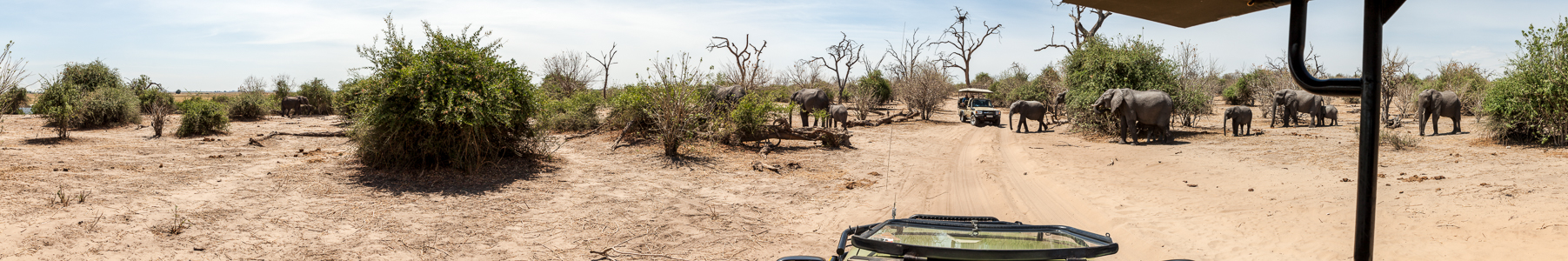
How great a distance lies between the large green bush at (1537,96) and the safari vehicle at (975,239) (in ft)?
44.3

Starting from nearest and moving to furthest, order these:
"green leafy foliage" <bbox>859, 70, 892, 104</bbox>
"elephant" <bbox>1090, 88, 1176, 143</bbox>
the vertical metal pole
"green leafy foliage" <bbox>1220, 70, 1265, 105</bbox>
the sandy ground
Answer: the vertical metal pole
the sandy ground
"elephant" <bbox>1090, 88, 1176, 143</bbox>
"green leafy foliage" <bbox>1220, 70, 1265, 105</bbox>
"green leafy foliage" <bbox>859, 70, 892, 104</bbox>

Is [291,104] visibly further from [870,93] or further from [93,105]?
[870,93]

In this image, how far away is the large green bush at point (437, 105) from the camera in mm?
8641

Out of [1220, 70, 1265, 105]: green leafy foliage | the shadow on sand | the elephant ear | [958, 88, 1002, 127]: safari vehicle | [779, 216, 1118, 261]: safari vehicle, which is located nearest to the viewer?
[779, 216, 1118, 261]: safari vehicle

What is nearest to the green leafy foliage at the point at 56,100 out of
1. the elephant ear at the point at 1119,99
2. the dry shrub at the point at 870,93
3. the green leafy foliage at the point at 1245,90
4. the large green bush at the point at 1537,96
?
the dry shrub at the point at 870,93

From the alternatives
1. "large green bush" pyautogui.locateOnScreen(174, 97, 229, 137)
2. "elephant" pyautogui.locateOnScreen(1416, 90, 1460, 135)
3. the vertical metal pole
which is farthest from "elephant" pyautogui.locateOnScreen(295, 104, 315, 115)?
"elephant" pyautogui.locateOnScreen(1416, 90, 1460, 135)

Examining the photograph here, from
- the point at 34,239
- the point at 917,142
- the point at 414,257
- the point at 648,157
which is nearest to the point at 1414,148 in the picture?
the point at 917,142

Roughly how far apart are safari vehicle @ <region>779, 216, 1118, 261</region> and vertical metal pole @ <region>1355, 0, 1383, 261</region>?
0.77m

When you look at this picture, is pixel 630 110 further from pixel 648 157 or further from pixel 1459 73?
pixel 1459 73

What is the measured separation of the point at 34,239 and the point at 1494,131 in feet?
65.0

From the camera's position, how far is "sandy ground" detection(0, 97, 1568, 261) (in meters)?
5.66

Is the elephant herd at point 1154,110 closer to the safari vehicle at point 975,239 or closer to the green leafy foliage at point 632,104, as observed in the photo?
the green leafy foliage at point 632,104

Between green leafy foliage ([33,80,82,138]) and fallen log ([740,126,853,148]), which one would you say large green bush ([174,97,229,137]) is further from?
fallen log ([740,126,853,148])

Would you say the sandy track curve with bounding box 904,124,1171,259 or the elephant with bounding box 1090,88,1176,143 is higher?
the elephant with bounding box 1090,88,1176,143
